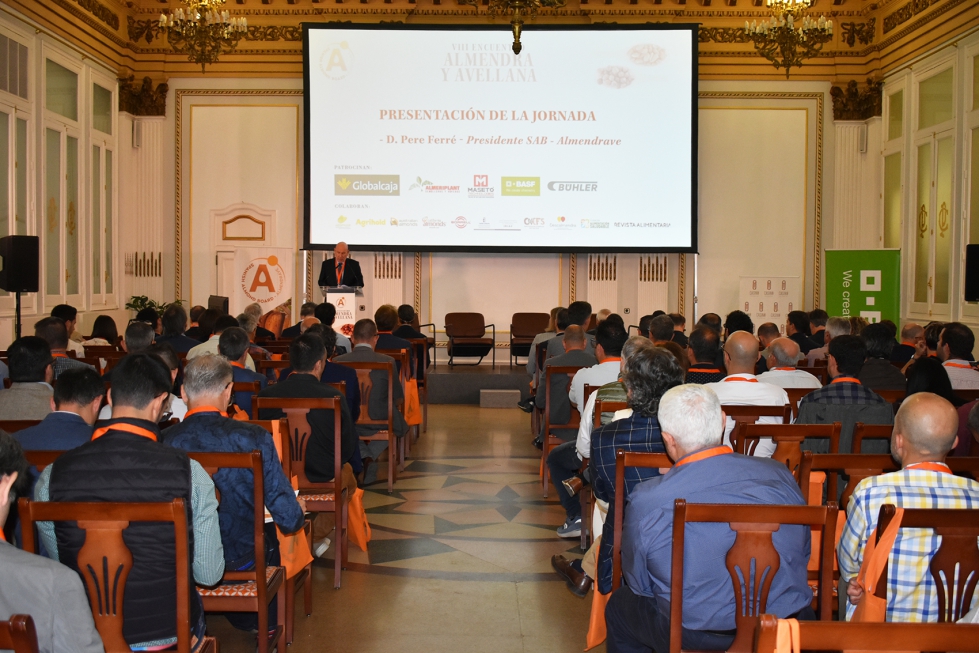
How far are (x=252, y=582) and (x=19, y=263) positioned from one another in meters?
5.92

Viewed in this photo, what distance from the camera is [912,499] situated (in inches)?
87.4

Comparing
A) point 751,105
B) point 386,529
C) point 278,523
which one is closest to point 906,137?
point 751,105

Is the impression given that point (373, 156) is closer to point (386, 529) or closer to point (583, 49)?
point (583, 49)

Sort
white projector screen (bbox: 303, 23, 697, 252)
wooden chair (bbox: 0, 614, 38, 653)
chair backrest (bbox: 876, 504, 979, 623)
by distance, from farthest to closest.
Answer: white projector screen (bbox: 303, 23, 697, 252) → chair backrest (bbox: 876, 504, 979, 623) → wooden chair (bbox: 0, 614, 38, 653)

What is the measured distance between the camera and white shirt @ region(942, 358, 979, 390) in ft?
16.6

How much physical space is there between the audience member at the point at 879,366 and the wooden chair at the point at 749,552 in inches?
114

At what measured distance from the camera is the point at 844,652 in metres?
1.39

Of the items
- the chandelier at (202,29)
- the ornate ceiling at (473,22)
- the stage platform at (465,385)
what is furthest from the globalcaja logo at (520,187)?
the chandelier at (202,29)

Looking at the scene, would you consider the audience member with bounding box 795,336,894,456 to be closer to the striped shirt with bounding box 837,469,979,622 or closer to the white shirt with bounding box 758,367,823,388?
the white shirt with bounding box 758,367,823,388

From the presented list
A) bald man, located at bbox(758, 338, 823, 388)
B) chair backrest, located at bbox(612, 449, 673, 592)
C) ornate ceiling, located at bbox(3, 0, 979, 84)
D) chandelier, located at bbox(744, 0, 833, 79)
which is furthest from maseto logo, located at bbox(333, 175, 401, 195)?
chair backrest, located at bbox(612, 449, 673, 592)

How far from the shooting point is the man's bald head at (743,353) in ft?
13.8

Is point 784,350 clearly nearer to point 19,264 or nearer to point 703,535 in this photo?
point 703,535

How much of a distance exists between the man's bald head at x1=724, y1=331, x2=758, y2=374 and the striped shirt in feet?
6.35

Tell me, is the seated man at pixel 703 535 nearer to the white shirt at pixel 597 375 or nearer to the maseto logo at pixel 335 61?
the white shirt at pixel 597 375
